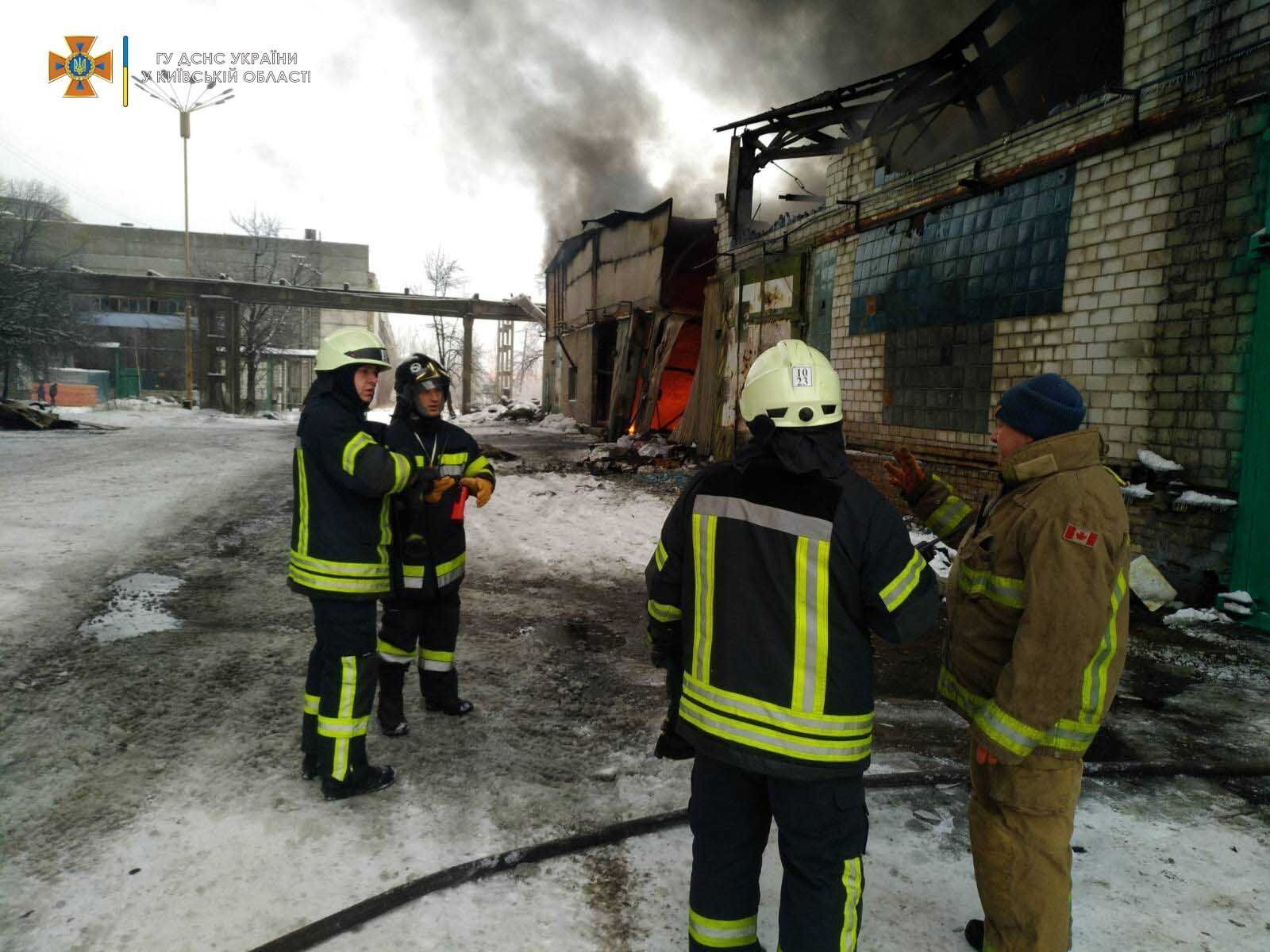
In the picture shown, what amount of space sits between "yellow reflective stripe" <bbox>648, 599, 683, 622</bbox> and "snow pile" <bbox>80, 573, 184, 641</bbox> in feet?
13.2

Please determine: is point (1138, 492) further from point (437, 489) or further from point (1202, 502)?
point (437, 489)

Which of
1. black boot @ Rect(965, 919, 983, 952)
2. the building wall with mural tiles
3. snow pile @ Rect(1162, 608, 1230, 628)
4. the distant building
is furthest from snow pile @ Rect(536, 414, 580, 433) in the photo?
black boot @ Rect(965, 919, 983, 952)

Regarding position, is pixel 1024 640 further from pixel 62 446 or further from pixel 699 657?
pixel 62 446

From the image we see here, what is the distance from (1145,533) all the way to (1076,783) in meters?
5.07

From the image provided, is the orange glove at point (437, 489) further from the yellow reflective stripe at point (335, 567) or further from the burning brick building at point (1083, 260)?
the burning brick building at point (1083, 260)

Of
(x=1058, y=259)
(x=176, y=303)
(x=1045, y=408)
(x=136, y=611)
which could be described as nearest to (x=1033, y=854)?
(x=1045, y=408)

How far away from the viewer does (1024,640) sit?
1.79m

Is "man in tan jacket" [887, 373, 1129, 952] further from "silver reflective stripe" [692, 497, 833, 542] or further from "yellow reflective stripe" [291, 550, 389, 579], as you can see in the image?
"yellow reflective stripe" [291, 550, 389, 579]

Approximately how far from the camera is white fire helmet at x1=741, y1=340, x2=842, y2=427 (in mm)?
1767

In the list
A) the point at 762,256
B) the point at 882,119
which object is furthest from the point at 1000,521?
the point at 762,256

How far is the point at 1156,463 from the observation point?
5.71m

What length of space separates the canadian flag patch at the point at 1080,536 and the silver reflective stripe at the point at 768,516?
0.61 metres

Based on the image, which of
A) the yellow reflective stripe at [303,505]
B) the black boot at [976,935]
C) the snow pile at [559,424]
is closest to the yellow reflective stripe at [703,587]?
the black boot at [976,935]

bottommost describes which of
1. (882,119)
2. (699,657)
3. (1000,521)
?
(699,657)
